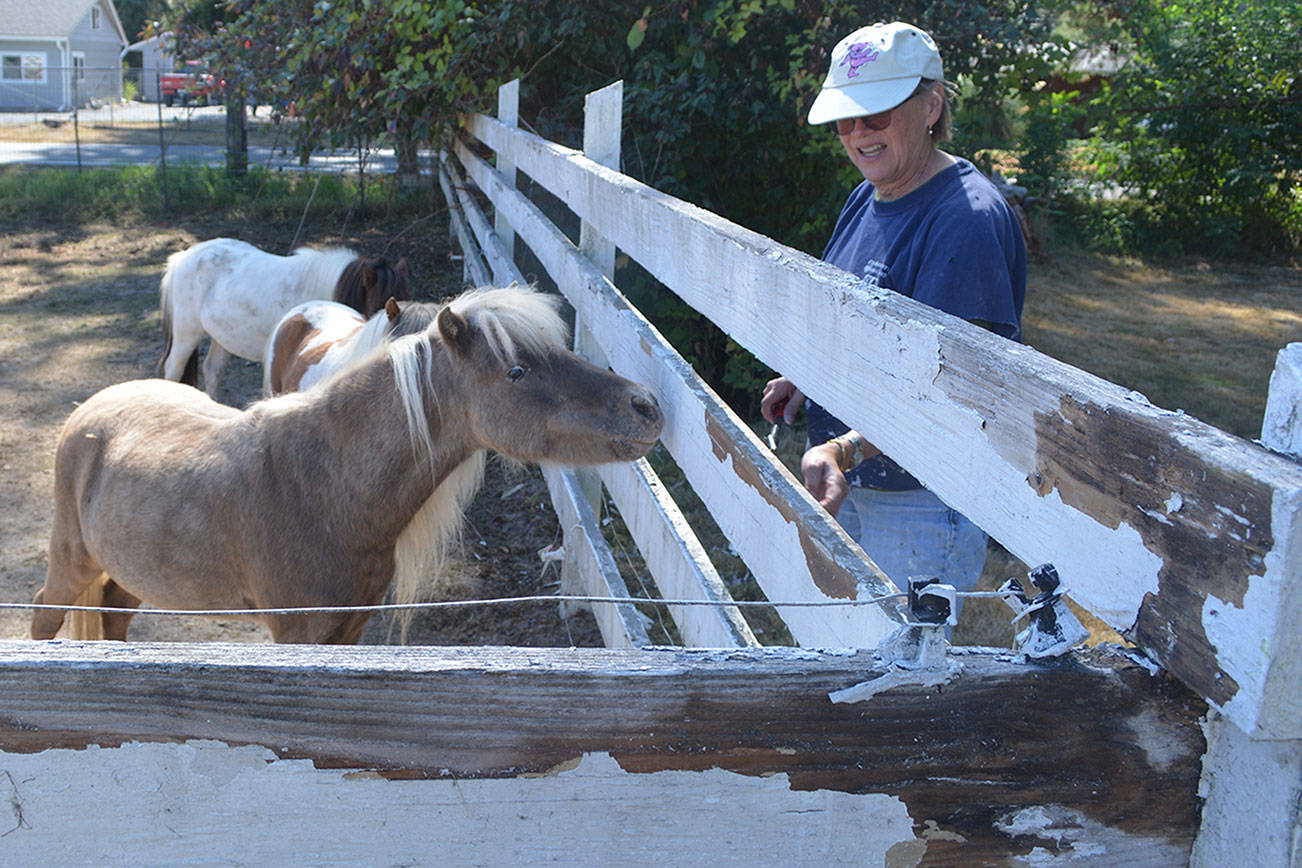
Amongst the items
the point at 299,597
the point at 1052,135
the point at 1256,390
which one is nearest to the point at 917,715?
the point at 299,597

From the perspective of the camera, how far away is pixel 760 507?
160 cm

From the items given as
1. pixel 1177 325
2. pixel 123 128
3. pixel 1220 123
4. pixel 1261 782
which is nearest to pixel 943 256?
pixel 1261 782

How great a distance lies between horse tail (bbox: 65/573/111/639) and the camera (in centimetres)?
343

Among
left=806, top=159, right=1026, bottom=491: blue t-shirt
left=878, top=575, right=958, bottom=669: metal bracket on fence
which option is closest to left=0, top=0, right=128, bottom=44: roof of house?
left=806, top=159, right=1026, bottom=491: blue t-shirt

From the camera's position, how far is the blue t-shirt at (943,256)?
6.59 ft

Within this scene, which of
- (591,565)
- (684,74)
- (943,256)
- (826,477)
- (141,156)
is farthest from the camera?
(141,156)

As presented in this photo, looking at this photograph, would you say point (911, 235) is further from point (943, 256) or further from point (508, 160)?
point (508, 160)

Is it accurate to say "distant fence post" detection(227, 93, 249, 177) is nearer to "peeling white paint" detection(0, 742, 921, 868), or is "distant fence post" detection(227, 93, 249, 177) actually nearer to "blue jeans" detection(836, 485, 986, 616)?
"blue jeans" detection(836, 485, 986, 616)

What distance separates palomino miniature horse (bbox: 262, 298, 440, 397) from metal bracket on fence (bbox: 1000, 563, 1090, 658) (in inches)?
96.5

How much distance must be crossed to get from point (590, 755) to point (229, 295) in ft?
22.0

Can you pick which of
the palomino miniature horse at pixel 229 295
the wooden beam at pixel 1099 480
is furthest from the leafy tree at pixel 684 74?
the wooden beam at pixel 1099 480

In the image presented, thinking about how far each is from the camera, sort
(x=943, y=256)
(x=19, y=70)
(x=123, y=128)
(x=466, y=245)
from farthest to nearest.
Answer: (x=19, y=70) < (x=123, y=128) < (x=466, y=245) < (x=943, y=256)

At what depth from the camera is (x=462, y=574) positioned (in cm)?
→ 471

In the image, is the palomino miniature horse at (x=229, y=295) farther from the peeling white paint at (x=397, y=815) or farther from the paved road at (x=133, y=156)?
the paved road at (x=133, y=156)
